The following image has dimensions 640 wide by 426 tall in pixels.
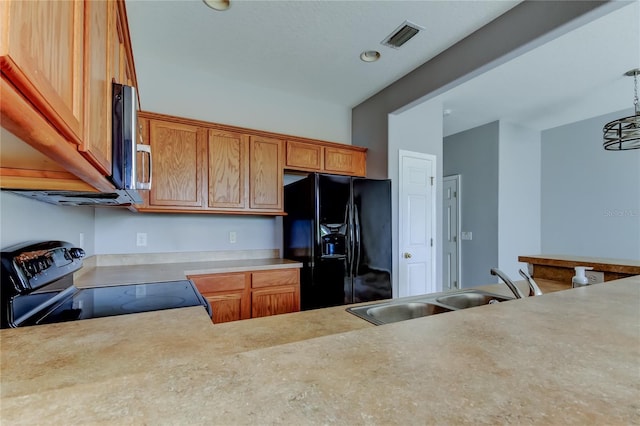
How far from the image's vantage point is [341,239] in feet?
8.76

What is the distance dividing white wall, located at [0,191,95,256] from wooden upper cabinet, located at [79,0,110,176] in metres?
0.48

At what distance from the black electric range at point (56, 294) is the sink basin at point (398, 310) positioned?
2.44 feet

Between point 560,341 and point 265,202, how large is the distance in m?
2.47

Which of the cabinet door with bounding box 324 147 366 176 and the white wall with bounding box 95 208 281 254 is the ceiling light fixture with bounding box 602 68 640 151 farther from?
the white wall with bounding box 95 208 281 254

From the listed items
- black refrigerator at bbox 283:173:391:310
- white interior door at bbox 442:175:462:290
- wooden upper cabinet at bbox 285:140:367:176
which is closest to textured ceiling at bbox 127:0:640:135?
wooden upper cabinet at bbox 285:140:367:176

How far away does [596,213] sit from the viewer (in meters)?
3.96

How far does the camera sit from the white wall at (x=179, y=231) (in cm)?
257

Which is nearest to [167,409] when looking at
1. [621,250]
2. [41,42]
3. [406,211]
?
[41,42]

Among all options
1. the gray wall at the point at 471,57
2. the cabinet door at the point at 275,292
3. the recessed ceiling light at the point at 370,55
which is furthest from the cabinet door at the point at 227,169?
the gray wall at the point at 471,57

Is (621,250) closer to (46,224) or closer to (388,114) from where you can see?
(388,114)

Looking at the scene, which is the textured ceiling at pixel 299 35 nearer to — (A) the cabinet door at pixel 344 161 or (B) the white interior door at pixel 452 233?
(A) the cabinet door at pixel 344 161

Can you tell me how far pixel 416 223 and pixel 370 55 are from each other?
1765 millimetres

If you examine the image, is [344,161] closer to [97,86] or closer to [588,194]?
[97,86]

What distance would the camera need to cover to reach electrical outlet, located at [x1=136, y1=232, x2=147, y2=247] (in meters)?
2.66
